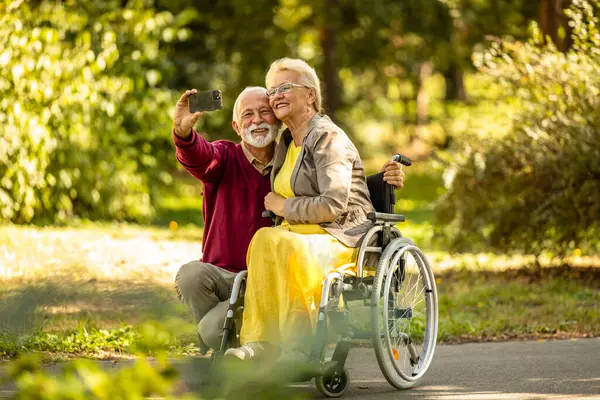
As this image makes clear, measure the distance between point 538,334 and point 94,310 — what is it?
2690 millimetres

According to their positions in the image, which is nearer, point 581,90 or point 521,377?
point 521,377

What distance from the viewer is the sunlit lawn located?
5129 mm

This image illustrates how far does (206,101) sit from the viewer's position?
423 cm

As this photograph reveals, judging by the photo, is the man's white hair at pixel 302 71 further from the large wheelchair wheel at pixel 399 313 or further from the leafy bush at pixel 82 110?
the leafy bush at pixel 82 110

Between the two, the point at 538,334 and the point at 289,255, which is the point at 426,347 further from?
the point at 538,334

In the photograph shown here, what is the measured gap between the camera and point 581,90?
7.57m

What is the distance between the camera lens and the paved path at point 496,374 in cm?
417

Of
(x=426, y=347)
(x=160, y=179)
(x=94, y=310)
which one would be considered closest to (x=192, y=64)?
(x=160, y=179)

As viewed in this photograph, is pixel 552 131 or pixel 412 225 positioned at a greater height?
pixel 552 131

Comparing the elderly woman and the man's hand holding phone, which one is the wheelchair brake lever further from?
the man's hand holding phone

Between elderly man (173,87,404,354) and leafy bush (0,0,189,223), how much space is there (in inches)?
229

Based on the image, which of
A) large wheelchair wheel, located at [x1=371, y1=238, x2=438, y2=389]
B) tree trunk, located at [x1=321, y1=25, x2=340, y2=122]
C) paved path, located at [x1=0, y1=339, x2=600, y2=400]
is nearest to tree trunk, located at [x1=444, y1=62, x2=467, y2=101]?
tree trunk, located at [x1=321, y1=25, x2=340, y2=122]

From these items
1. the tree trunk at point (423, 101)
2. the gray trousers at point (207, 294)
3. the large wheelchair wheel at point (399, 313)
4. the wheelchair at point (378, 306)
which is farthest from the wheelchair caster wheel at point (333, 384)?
the tree trunk at point (423, 101)

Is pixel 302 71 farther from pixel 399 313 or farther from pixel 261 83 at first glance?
pixel 261 83
